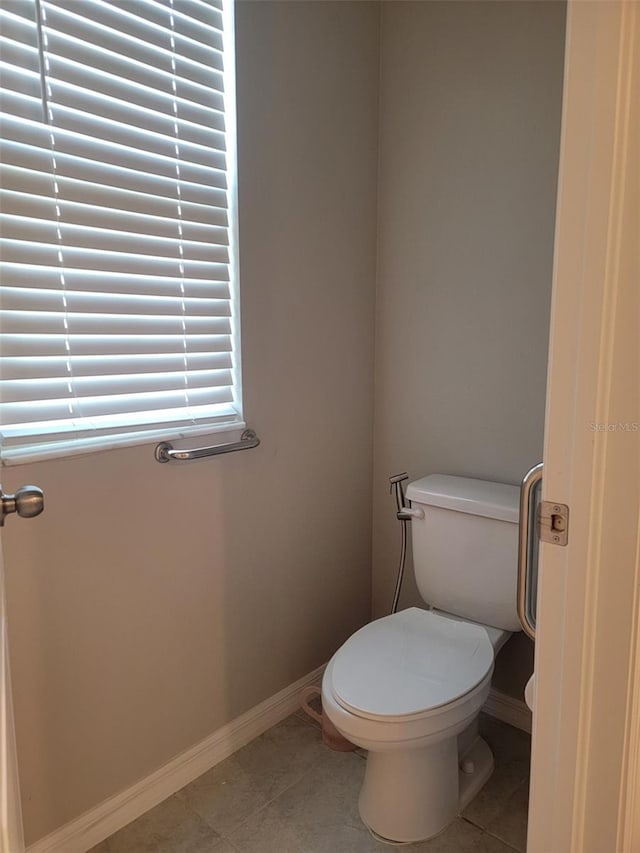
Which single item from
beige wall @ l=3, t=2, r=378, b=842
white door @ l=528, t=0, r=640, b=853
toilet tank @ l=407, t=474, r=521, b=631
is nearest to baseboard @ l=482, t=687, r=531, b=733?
toilet tank @ l=407, t=474, r=521, b=631

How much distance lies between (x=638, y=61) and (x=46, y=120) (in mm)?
1108

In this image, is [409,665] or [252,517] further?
[252,517]

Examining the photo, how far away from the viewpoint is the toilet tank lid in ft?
5.32

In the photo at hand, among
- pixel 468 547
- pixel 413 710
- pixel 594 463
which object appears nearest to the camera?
pixel 594 463

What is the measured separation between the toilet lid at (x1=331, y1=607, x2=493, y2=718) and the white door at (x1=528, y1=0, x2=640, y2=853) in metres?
0.50

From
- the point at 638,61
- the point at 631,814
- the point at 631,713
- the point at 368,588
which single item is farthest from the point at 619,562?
the point at 368,588

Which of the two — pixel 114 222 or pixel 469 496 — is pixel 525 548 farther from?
pixel 114 222

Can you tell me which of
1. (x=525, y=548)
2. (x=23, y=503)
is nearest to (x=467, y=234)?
(x=525, y=548)

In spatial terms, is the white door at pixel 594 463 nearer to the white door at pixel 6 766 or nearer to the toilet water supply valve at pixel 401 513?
the white door at pixel 6 766

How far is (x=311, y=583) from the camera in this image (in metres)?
1.96

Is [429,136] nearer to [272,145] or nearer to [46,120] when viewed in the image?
[272,145]

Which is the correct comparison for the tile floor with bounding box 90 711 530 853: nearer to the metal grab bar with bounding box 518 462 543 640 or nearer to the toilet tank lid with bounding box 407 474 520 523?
the toilet tank lid with bounding box 407 474 520 523

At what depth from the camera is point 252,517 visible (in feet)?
5.72

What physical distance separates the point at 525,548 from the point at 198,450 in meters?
0.88
